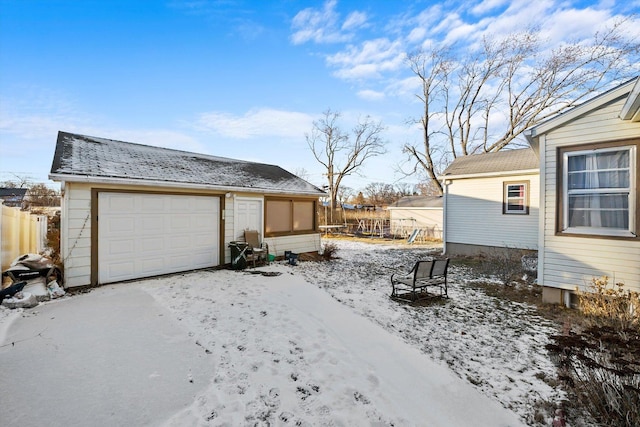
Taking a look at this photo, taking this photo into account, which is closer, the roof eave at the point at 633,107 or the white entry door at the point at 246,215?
the roof eave at the point at 633,107

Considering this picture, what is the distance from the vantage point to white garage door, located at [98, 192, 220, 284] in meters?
6.85

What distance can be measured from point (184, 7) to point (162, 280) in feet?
27.7

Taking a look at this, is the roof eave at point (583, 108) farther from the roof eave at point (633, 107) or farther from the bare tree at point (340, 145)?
the bare tree at point (340, 145)

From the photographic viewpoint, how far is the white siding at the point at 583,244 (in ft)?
16.4

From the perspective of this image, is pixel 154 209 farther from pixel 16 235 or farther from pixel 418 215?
pixel 418 215

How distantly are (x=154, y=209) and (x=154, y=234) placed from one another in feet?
2.16

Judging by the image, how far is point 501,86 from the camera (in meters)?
23.2

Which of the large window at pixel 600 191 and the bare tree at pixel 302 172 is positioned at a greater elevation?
the bare tree at pixel 302 172

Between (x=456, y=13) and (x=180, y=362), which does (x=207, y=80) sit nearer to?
(x=456, y=13)

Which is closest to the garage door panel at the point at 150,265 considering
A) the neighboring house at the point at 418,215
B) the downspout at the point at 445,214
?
the downspout at the point at 445,214

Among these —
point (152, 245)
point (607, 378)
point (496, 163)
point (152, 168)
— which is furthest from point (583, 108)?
point (152, 168)

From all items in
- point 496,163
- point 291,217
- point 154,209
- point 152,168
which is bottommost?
point 291,217

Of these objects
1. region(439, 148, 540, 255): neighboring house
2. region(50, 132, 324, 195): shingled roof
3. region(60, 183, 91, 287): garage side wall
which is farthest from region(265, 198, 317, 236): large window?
region(439, 148, 540, 255): neighboring house

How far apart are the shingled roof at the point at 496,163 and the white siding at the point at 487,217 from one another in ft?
1.15
